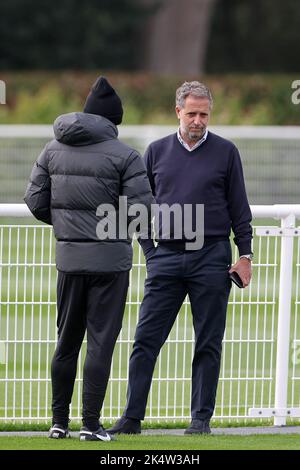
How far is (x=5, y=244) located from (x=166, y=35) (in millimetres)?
28151

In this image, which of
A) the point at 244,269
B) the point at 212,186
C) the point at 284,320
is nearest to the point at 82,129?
the point at 212,186

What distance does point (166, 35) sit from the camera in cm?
3481

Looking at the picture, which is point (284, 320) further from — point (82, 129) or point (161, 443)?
point (82, 129)

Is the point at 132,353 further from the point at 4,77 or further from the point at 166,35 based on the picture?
the point at 166,35

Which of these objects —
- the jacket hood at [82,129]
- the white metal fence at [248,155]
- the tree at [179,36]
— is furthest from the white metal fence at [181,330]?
the tree at [179,36]

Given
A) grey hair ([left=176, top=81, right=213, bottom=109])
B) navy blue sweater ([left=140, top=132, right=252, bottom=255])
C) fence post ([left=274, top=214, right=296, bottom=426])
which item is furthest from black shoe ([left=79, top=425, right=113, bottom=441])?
grey hair ([left=176, top=81, right=213, bottom=109])

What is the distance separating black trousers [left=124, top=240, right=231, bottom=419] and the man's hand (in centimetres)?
8

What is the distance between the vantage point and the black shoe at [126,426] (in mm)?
6957

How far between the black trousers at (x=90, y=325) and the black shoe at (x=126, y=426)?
54 cm

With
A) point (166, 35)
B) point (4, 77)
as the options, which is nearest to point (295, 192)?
point (4, 77)

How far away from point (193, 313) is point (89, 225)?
3.27 feet

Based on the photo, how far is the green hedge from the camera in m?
23.2

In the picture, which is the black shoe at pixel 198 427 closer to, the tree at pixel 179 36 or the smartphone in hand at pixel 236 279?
the smartphone in hand at pixel 236 279

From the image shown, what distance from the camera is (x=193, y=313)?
23.0 feet
